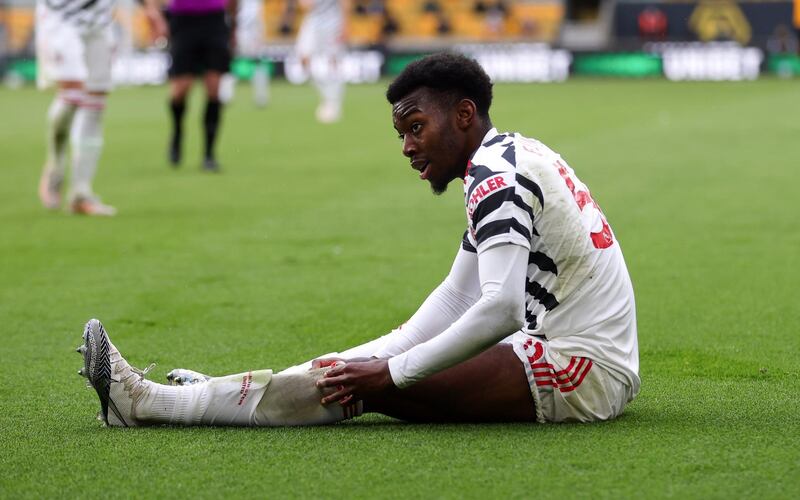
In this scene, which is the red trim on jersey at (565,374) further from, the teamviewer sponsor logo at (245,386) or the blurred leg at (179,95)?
the blurred leg at (179,95)

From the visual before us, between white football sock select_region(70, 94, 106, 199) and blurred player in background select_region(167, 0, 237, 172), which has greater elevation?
blurred player in background select_region(167, 0, 237, 172)

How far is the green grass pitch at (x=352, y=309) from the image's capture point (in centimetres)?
362

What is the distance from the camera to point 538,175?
3900 millimetres

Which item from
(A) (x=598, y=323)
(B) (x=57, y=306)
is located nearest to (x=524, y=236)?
(A) (x=598, y=323)

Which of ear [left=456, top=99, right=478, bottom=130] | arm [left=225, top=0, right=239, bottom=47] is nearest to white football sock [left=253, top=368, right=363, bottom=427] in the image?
ear [left=456, top=99, right=478, bottom=130]

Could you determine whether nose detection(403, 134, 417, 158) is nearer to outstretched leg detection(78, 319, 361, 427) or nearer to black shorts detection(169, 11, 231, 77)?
outstretched leg detection(78, 319, 361, 427)

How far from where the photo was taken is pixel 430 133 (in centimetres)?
402

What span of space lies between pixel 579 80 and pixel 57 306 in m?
28.9

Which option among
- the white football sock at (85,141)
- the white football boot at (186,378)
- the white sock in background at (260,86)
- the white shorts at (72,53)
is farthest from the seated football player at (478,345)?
the white sock in background at (260,86)

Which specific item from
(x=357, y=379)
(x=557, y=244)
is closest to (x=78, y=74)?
(x=357, y=379)

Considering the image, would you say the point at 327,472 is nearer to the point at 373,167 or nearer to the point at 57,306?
the point at 57,306

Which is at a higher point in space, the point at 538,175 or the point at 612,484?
the point at 538,175

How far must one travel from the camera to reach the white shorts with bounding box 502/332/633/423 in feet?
13.2

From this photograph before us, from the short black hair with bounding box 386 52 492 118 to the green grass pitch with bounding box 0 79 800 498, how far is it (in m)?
1.04
